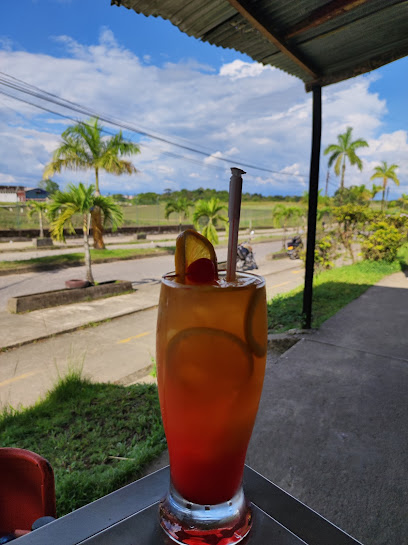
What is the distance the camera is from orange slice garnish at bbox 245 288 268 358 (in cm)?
63

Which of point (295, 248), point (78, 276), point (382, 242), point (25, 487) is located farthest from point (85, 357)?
point (295, 248)

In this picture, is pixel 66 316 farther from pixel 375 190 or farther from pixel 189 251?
pixel 375 190

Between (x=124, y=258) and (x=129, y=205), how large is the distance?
1211 centimetres

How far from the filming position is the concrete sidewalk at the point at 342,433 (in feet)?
4.88

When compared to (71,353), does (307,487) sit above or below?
above

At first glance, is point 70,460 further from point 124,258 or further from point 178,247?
point 124,258

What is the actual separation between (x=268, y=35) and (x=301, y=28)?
0.73 ft

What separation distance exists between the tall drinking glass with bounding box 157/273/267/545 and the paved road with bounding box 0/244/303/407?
284 cm

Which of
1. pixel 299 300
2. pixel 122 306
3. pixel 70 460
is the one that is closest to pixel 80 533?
pixel 70 460

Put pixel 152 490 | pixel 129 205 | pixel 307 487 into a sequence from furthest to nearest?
pixel 129 205 → pixel 307 487 → pixel 152 490

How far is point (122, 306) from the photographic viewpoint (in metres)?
6.67

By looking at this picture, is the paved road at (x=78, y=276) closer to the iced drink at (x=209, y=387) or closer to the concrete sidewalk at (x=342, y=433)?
the concrete sidewalk at (x=342, y=433)

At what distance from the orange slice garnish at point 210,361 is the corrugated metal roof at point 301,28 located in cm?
210

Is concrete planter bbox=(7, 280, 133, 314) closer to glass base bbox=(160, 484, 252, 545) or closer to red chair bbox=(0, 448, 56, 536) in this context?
red chair bbox=(0, 448, 56, 536)
